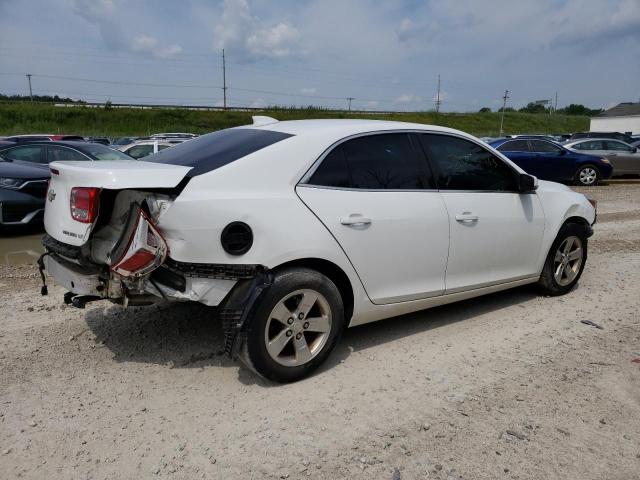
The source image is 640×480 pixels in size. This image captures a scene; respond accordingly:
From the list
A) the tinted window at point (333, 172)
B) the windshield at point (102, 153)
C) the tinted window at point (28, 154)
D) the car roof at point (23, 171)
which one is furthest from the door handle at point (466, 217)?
the tinted window at point (28, 154)

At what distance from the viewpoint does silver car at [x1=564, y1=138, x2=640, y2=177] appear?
17469 millimetres

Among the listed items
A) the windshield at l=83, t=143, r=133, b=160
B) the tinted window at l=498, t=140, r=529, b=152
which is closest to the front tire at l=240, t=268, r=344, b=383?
the windshield at l=83, t=143, r=133, b=160

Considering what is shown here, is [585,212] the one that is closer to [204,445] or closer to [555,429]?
[555,429]

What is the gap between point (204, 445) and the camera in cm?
272

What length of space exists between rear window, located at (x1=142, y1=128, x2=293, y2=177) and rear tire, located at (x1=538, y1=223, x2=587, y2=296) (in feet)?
9.69

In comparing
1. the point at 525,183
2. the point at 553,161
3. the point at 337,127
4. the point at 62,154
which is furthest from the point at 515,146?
the point at 337,127

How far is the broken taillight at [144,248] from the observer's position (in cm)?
298

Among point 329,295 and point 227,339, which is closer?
point 227,339

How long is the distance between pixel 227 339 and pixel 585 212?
12.8ft

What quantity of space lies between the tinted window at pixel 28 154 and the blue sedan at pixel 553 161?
11.6 metres

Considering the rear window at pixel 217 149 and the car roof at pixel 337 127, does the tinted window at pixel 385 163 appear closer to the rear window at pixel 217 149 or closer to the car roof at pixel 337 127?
the car roof at pixel 337 127

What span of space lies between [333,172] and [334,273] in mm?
681

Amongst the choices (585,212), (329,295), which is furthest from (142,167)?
(585,212)

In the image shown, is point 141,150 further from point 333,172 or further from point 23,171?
point 333,172
